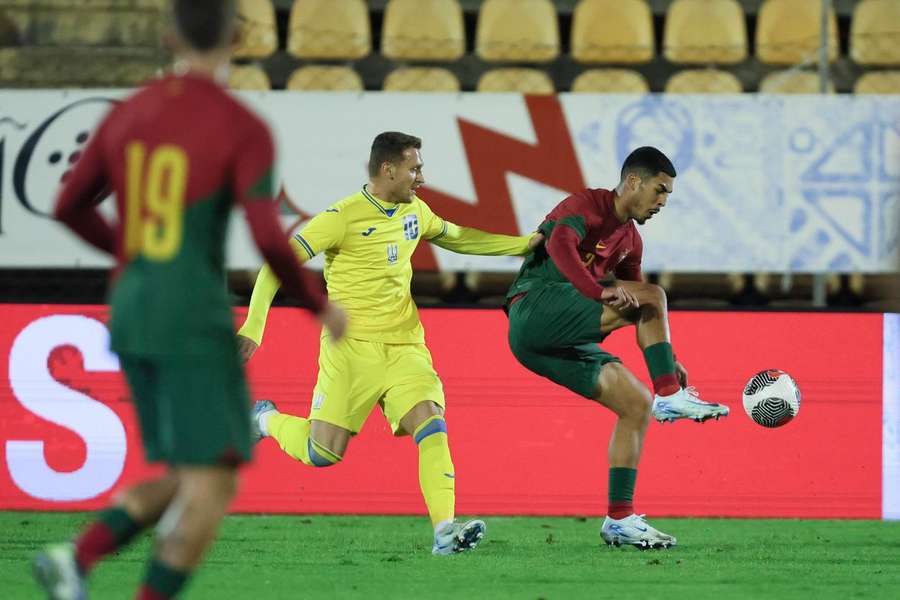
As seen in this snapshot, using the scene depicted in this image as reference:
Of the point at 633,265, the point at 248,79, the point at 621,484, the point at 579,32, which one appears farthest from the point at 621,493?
the point at 579,32

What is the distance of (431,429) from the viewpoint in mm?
6273

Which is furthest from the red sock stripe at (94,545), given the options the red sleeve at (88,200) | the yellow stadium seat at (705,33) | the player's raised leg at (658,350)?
the yellow stadium seat at (705,33)

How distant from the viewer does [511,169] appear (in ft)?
28.1

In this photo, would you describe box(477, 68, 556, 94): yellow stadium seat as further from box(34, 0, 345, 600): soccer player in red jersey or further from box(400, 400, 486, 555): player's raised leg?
box(34, 0, 345, 600): soccer player in red jersey

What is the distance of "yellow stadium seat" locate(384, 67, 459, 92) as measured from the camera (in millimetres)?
9703

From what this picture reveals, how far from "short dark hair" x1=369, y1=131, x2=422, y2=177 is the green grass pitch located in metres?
1.68

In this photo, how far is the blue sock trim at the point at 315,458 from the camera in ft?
21.6

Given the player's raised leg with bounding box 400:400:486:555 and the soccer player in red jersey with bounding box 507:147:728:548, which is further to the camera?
the soccer player in red jersey with bounding box 507:147:728:548

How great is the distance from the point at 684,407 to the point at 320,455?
5.28 ft

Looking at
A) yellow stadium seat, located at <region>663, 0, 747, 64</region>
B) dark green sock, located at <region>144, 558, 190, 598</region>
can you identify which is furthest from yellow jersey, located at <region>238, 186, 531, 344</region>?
yellow stadium seat, located at <region>663, 0, 747, 64</region>

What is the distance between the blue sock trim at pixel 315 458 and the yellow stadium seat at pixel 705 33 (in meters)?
4.68

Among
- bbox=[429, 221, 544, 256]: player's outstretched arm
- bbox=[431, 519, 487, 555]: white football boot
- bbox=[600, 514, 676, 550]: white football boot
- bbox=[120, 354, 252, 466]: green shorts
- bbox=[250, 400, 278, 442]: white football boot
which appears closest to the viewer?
bbox=[120, 354, 252, 466]: green shorts

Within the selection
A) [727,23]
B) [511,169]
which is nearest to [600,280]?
[511,169]

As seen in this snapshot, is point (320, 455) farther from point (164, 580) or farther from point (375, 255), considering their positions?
point (164, 580)
